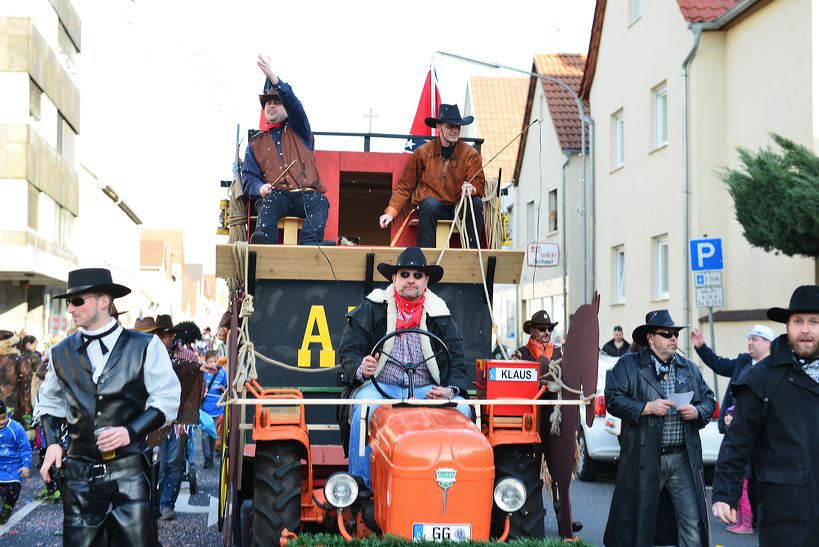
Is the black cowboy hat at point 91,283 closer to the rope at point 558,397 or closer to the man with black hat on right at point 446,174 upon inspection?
the rope at point 558,397

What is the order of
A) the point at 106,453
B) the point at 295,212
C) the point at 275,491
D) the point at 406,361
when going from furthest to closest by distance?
the point at 295,212, the point at 406,361, the point at 275,491, the point at 106,453

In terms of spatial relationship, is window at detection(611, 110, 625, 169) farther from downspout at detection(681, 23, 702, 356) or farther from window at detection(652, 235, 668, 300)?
downspout at detection(681, 23, 702, 356)

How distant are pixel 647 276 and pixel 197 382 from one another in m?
16.1

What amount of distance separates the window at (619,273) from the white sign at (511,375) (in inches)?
759

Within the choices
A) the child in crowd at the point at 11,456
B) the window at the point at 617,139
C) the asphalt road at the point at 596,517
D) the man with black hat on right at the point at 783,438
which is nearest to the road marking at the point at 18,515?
the child in crowd at the point at 11,456

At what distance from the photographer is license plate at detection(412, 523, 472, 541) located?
236 inches

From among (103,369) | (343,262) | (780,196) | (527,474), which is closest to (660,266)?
(780,196)

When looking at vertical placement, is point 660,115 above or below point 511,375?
above

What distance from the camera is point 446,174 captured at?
35.7 ft

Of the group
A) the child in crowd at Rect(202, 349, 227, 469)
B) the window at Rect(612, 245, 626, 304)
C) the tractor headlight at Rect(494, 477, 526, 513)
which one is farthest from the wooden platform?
the window at Rect(612, 245, 626, 304)

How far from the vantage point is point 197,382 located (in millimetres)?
9992

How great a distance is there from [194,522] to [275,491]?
387 cm

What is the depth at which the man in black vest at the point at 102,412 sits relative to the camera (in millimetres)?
6254

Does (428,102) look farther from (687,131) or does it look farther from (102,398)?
(687,131)
